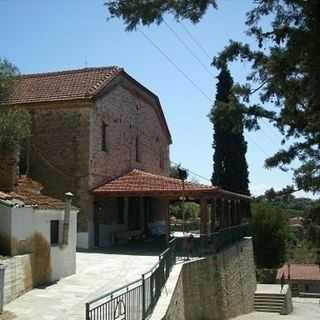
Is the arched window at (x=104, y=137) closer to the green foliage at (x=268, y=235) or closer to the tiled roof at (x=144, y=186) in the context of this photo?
the tiled roof at (x=144, y=186)

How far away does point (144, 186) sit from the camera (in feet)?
80.6

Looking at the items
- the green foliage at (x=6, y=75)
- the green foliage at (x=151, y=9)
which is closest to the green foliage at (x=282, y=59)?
the green foliage at (x=151, y=9)

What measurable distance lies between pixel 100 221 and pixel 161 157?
1128cm

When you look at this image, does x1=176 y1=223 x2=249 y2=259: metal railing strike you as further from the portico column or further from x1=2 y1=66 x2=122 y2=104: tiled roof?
x1=2 y1=66 x2=122 y2=104: tiled roof

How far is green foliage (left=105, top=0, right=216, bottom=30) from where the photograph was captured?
9.32 meters

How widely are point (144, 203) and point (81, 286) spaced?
55.5ft

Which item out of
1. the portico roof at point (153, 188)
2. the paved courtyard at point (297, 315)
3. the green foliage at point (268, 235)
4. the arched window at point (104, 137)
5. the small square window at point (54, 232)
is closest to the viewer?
the small square window at point (54, 232)

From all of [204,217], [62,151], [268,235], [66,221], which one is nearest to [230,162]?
[268,235]

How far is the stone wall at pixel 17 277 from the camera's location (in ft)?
44.0

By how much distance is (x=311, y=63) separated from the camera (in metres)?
8.02

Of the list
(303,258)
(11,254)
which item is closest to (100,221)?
(11,254)

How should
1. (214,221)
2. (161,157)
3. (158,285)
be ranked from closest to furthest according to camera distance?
(158,285) < (214,221) < (161,157)

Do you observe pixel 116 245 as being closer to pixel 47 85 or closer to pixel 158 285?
pixel 47 85

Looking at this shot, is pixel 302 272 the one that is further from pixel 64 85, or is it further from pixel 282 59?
pixel 282 59
